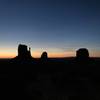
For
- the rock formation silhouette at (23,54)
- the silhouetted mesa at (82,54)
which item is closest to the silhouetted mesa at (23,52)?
the rock formation silhouette at (23,54)

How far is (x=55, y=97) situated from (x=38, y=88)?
3637 millimetres

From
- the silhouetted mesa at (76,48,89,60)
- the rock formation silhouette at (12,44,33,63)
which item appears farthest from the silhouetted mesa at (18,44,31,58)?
the silhouetted mesa at (76,48,89,60)

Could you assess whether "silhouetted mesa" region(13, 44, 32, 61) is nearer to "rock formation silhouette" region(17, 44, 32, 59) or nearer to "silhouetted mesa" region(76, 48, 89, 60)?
"rock formation silhouette" region(17, 44, 32, 59)

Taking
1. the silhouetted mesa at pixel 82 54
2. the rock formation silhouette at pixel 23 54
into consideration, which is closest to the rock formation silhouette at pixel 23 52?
the rock formation silhouette at pixel 23 54

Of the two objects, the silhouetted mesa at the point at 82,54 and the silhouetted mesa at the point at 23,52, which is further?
the silhouetted mesa at the point at 23,52

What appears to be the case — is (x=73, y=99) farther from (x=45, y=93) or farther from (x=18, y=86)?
(x=18, y=86)

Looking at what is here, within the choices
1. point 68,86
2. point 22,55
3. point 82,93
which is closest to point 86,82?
point 68,86

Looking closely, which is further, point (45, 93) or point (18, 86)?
point (18, 86)

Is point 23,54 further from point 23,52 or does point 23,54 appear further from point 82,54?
point 82,54

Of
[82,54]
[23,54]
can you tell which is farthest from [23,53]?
[82,54]

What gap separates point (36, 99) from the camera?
1942 cm

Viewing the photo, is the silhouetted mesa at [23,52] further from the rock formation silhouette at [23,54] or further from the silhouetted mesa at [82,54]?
the silhouetted mesa at [82,54]

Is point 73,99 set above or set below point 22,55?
below

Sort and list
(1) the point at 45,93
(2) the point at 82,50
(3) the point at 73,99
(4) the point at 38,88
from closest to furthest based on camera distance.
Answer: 1. (3) the point at 73,99
2. (1) the point at 45,93
3. (4) the point at 38,88
4. (2) the point at 82,50
